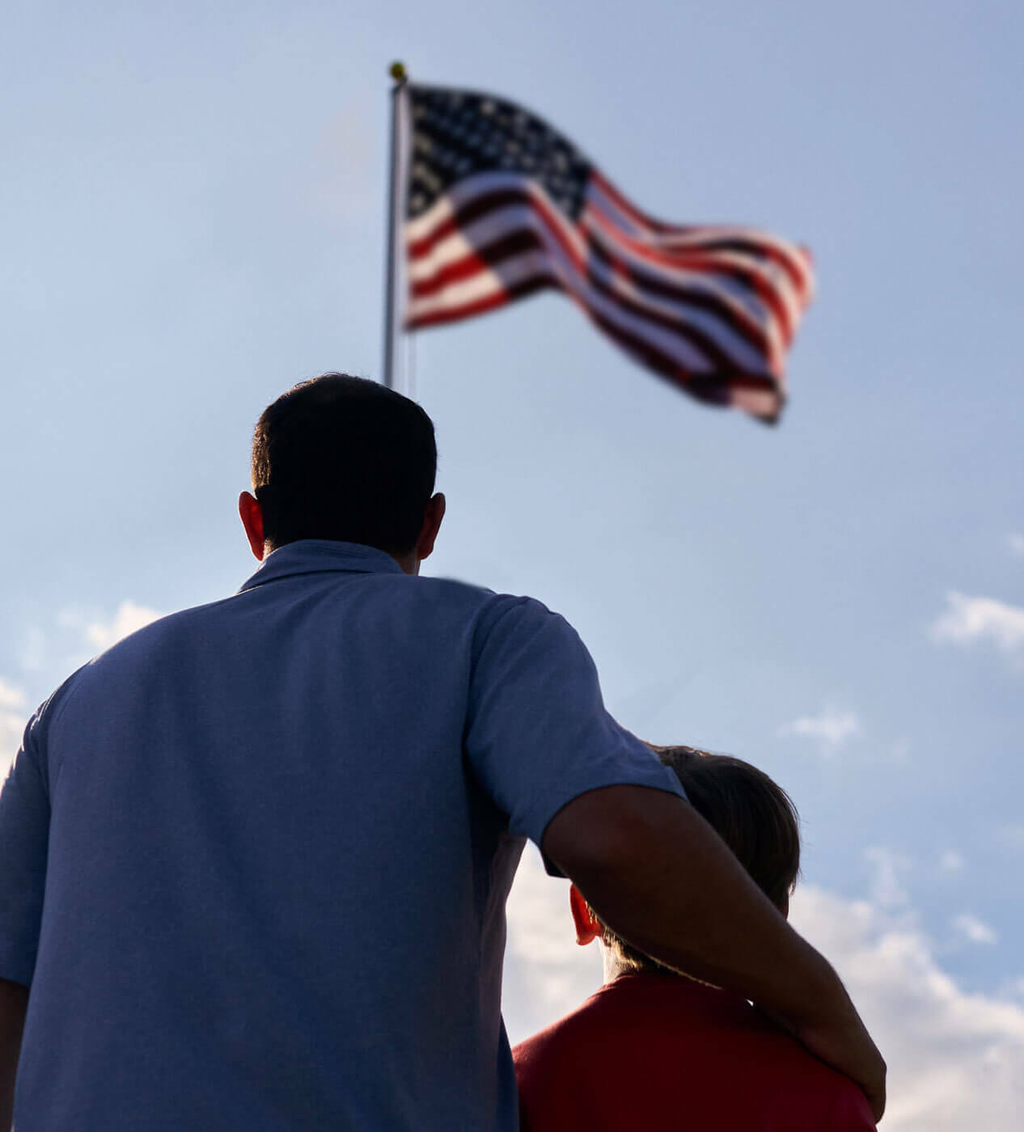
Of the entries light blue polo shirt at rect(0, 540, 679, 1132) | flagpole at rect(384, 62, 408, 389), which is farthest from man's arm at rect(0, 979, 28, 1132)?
flagpole at rect(384, 62, 408, 389)

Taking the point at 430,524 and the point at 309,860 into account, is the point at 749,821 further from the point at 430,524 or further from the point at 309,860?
the point at 309,860

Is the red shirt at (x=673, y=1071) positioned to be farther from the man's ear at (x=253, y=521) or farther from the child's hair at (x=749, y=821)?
the man's ear at (x=253, y=521)

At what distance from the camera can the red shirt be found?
2.73 metres

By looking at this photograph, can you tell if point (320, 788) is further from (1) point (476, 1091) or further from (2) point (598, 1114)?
(2) point (598, 1114)

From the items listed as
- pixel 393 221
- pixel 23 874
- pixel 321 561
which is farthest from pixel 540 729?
pixel 393 221

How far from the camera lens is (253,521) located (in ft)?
9.39

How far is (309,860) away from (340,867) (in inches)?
2.0

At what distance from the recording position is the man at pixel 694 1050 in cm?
277

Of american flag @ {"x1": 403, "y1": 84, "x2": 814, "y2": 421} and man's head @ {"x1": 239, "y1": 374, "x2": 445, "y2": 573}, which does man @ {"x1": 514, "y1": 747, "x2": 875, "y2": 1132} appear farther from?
american flag @ {"x1": 403, "y1": 84, "x2": 814, "y2": 421}

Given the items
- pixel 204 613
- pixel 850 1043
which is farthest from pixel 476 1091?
pixel 204 613

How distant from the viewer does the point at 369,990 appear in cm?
210

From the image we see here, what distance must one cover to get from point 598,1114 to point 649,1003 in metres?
0.27

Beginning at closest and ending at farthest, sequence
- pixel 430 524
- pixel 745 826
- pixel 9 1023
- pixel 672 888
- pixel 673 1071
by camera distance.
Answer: pixel 672 888 → pixel 9 1023 → pixel 430 524 → pixel 673 1071 → pixel 745 826

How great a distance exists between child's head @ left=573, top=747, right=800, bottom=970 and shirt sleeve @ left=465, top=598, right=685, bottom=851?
0.94m
